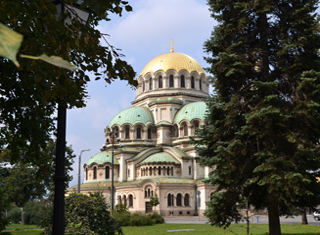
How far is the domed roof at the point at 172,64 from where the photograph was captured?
54.4m

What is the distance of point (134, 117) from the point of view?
52.8 m

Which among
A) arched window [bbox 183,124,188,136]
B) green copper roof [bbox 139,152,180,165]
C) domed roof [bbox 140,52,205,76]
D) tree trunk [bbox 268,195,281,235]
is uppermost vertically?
domed roof [bbox 140,52,205,76]

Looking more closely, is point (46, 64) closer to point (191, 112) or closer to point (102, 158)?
point (191, 112)

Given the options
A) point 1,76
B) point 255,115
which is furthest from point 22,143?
point 255,115

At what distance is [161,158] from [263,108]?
117 feet

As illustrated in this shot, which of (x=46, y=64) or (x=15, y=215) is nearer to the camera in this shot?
(x=46, y=64)

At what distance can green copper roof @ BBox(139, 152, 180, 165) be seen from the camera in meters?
46.6

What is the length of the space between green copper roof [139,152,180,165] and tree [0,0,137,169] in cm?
3968

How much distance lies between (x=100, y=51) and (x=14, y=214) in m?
40.1

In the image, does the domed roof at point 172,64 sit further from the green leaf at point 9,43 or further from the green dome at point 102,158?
the green leaf at point 9,43

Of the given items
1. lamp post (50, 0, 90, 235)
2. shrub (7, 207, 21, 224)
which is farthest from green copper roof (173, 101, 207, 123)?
lamp post (50, 0, 90, 235)

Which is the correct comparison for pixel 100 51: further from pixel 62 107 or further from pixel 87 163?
pixel 87 163

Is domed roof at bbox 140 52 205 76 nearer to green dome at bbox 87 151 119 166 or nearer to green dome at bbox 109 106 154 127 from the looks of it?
green dome at bbox 109 106 154 127

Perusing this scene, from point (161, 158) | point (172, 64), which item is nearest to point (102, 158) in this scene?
point (161, 158)
